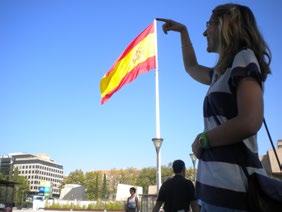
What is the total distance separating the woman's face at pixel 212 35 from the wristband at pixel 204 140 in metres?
0.53

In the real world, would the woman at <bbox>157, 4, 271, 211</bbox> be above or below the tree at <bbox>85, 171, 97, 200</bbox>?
below

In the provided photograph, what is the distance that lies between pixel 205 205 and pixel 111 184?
437ft

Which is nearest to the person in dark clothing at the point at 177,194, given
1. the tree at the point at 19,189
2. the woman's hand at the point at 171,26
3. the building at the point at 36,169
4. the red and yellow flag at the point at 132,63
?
the woman's hand at the point at 171,26

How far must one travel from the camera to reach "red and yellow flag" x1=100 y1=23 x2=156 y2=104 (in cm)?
1619

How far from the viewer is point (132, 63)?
16.4 metres

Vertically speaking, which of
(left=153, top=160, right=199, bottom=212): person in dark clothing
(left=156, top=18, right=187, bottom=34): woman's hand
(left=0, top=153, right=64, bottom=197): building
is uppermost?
(left=0, top=153, right=64, bottom=197): building

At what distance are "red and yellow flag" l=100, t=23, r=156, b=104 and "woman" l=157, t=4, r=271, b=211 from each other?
13609mm

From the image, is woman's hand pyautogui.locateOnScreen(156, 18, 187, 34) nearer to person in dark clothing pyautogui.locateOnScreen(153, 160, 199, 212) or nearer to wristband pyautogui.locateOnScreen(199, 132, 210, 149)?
wristband pyautogui.locateOnScreen(199, 132, 210, 149)

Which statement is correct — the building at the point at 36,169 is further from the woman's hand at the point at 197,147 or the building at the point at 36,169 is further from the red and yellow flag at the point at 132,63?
the woman's hand at the point at 197,147

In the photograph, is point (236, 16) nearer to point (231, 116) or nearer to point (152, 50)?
point (231, 116)

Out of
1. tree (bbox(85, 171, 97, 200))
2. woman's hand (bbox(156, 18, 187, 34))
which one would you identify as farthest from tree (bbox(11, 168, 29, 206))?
woman's hand (bbox(156, 18, 187, 34))

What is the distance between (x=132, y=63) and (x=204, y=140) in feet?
47.5

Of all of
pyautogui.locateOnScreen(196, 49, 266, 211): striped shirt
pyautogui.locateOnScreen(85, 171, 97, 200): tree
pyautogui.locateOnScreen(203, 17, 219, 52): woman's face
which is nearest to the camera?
pyautogui.locateOnScreen(196, 49, 266, 211): striped shirt

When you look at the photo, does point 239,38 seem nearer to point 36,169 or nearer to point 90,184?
point 90,184
